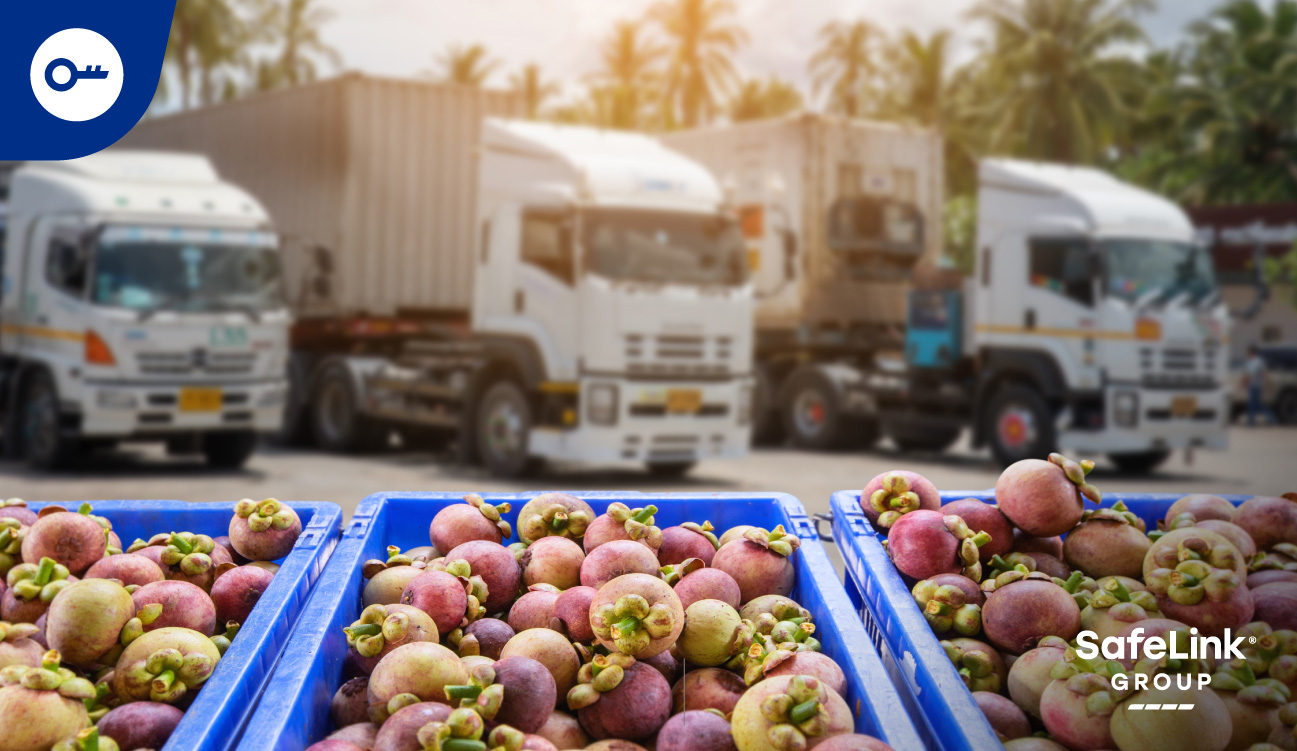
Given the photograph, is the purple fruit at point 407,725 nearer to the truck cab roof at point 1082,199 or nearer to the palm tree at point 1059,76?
the truck cab roof at point 1082,199

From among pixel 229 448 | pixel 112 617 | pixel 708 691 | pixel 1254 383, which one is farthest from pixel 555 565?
pixel 1254 383

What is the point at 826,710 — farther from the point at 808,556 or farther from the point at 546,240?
the point at 546,240

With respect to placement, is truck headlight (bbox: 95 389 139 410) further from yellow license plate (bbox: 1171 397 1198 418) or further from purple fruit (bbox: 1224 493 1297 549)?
purple fruit (bbox: 1224 493 1297 549)

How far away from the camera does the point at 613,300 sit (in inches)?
455

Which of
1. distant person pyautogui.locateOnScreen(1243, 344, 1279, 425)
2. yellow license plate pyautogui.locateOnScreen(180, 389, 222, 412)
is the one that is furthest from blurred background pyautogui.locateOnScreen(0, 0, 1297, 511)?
distant person pyautogui.locateOnScreen(1243, 344, 1279, 425)

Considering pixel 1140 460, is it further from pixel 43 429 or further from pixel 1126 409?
pixel 43 429

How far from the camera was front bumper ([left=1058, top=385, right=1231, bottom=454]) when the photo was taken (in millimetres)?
13398

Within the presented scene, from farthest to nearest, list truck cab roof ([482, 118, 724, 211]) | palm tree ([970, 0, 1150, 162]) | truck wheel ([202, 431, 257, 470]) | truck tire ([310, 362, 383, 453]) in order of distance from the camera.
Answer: palm tree ([970, 0, 1150, 162]), truck tire ([310, 362, 383, 453]), truck wheel ([202, 431, 257, 470]), truck cab roof ([482, 118, 724, 211])

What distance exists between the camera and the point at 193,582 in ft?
8.88

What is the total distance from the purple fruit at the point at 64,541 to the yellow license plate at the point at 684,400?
9325 millimetres

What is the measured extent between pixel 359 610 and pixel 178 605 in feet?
1.27

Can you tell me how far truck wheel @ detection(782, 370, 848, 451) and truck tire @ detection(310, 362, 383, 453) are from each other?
545cm

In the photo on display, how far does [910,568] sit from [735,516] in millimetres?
617

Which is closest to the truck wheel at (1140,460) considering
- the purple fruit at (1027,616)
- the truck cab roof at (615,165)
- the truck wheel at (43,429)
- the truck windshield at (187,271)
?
the truck cab roof at (615,165)
